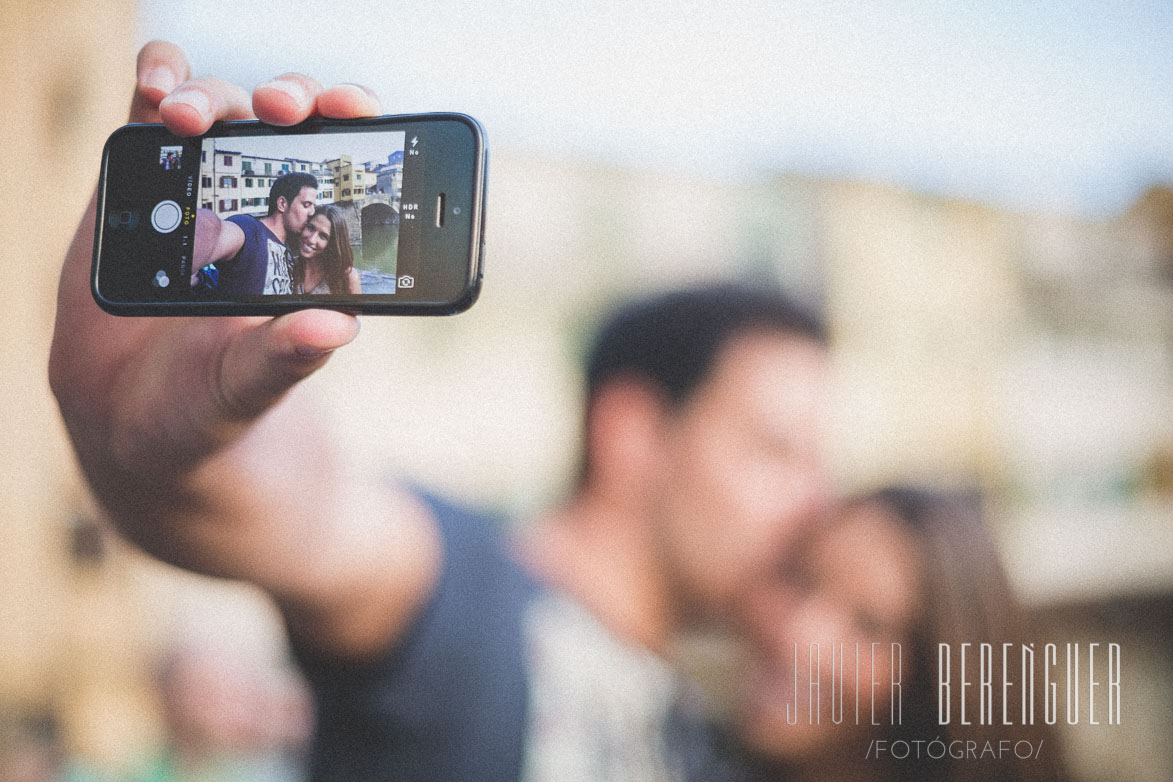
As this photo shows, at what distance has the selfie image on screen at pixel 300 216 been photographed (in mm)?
364

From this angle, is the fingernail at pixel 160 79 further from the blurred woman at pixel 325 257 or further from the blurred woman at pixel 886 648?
the blurred woman at pixel 886 648

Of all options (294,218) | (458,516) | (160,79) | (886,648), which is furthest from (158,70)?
(886,648)

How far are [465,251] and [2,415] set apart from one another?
1.01m

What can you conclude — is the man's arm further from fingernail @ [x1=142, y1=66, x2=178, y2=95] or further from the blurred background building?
the blurred background building

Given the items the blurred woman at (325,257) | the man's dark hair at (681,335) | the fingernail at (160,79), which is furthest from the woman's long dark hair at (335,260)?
the man's dark hair at (681,335)

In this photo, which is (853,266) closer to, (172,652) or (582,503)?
(582,503)

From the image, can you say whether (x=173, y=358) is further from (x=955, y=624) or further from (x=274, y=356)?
(x=955, y=624)

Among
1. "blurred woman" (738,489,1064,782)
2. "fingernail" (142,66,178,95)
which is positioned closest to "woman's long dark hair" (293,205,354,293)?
"fingernail" (142,66,178,95)

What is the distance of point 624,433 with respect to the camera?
75cm

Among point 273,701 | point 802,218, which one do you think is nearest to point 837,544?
point 802,218

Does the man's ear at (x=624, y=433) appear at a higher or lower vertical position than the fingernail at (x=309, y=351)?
lower

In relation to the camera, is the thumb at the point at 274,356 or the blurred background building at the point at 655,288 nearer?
the thumb at the point at 274,356

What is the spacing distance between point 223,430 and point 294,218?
0.12 metres

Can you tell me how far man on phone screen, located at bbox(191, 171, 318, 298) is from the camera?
0.37 metres
